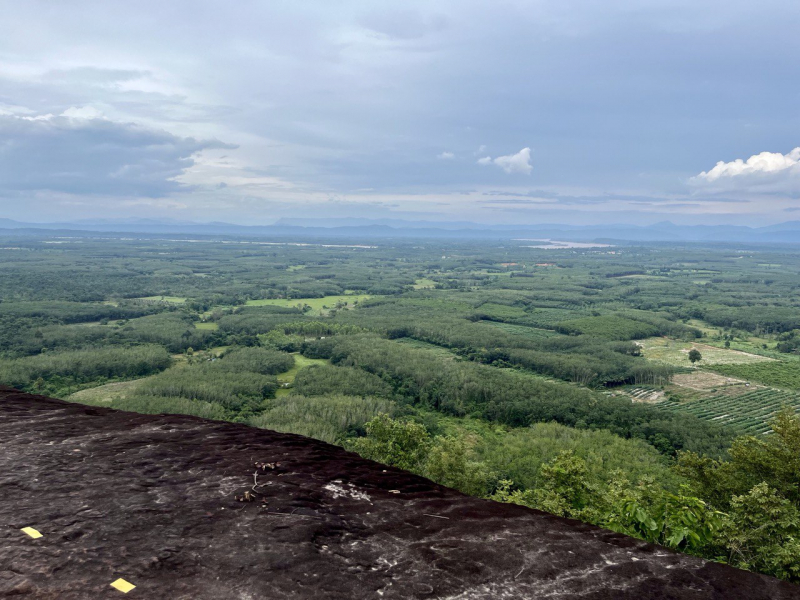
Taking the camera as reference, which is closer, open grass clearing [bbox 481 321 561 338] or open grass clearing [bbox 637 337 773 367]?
open grass clearing [bbox 637 337 773 367]

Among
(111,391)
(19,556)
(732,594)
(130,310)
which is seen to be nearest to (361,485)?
(19,556)

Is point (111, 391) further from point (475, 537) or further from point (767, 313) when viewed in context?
point (767, 313)

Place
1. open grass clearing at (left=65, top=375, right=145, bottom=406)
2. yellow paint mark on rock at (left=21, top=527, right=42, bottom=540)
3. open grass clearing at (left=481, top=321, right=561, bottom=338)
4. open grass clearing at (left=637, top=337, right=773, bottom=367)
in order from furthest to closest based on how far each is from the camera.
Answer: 1. open grass clearing at (left=481, top=321, right=561, bottom=338)
2. open grass clearing at (left=637, top=337, right=773, bottom=367)
3. open grass clearing at (left=65, top=375, right=145, bottom=406)
4. yellow paint mark on rock at (left=21, top=527, right=42, bottom=540)

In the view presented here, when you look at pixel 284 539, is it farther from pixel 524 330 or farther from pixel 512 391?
pixel 524 330

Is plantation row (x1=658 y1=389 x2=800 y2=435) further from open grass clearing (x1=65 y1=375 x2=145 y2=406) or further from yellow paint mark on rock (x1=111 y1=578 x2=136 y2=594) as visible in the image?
open grass clearing (x1=65 y1=375 x2=145 y2=406)

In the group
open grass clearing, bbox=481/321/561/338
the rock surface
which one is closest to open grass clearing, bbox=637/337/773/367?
open grass clearing, bbox=481/321/561/338

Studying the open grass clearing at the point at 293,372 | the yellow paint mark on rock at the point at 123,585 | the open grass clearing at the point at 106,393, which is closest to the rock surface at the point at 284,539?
the yellow paint mark on rock at the point at 123,585
